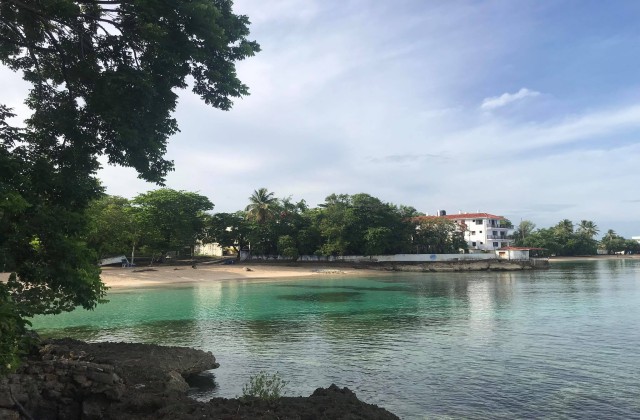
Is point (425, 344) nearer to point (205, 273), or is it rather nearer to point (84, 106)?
point (84, 106)

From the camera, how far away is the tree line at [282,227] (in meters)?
68.8

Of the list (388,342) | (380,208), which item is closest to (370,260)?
(380,208)

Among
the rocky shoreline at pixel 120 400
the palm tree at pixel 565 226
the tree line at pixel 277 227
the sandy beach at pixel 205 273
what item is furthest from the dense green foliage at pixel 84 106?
the palm tree at pixel 565 226

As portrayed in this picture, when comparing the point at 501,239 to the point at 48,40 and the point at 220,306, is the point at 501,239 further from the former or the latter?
the point at 48,40

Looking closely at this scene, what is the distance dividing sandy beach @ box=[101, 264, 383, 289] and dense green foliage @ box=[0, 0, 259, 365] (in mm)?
42055

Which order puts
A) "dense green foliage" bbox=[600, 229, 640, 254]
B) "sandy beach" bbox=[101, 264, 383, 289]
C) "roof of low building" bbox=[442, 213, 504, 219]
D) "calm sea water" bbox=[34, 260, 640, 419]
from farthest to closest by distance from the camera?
"dense green foliage" bbox=[600, 229, 640, 254]
"roof of low building" bbox=[442, 213, 504, 219]
"sandy beach" bbox=[101, 264, 383, 289]
"calm sea water" bbox=[34, 260, 640, 419]

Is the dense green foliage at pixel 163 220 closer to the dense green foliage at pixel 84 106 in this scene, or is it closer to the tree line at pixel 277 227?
the tree line at pixel 277 227

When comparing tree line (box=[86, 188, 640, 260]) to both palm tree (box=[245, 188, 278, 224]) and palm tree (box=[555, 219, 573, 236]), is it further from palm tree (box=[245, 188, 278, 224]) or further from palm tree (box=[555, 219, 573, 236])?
palm tree (box=[555, 219, 573, 236])

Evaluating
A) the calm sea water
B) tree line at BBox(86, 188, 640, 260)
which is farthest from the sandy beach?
the calm sea water

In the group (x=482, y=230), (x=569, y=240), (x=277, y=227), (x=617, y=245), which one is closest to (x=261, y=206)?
(x=277, y=227)

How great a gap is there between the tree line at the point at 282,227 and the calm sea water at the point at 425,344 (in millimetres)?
33224

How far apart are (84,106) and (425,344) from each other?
1603cm

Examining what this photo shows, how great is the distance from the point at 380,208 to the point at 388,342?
64898 mm

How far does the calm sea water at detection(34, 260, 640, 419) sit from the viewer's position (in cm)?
1209
